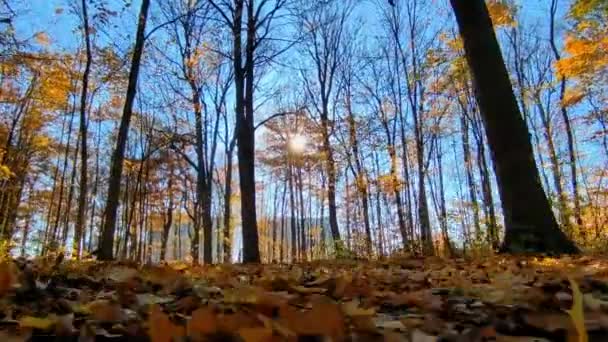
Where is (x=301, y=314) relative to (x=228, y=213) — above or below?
below

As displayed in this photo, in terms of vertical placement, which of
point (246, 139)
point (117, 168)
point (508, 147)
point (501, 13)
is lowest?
point (508, 147)

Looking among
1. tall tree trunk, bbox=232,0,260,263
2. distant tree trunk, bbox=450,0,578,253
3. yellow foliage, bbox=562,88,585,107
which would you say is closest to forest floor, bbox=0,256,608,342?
distant tree trunk, bbox=450,0,578,253

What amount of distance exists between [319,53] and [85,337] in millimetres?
21522

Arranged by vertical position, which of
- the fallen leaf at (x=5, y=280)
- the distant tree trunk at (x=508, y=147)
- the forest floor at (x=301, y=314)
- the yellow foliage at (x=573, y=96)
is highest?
the yellow foliage at (x=573, y=96)

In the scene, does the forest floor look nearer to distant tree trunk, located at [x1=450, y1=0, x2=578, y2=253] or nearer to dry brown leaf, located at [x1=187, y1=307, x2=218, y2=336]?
dry brown leaf, located at [x1=187, y1=307, x2=218, y2=336]

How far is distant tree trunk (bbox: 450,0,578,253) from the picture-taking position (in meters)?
4.13

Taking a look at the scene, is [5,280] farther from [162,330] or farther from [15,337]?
[162,330]

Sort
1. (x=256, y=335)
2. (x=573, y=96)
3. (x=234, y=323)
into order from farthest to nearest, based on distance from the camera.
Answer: (x=573, y=96) < (x=234, y=323) < (x=256, y=335)

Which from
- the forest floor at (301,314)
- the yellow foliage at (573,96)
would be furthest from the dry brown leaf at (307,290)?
the yellow foliage at (573,96)

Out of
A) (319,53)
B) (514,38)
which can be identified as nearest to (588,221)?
(319,53)

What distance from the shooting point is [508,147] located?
4.38m

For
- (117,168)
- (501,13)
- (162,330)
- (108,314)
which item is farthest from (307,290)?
(501,13)

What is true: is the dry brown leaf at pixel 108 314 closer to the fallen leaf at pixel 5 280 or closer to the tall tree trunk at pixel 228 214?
the fallen leaf at pixel 5 280

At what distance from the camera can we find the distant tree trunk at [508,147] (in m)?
4.13
